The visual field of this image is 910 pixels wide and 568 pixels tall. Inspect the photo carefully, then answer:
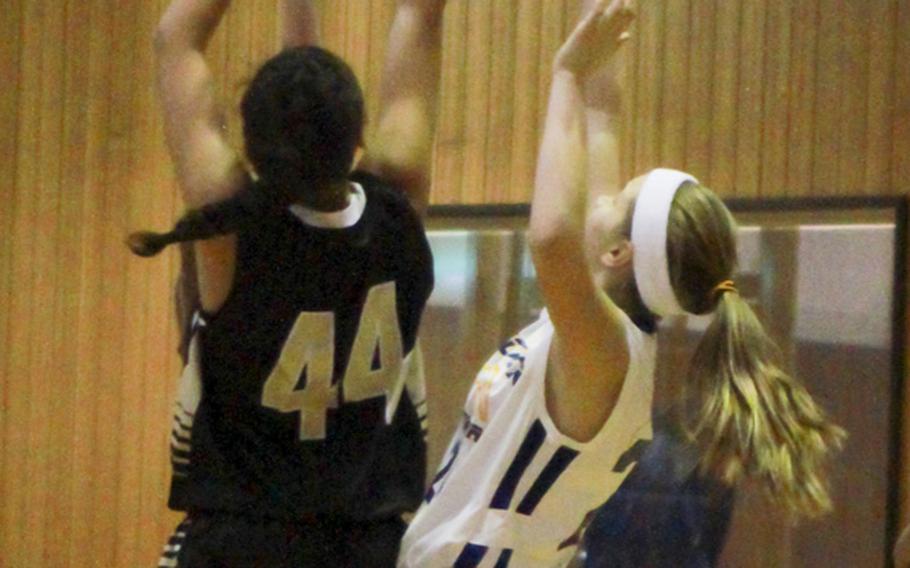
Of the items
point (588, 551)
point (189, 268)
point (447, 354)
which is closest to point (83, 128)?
point (447, 354)

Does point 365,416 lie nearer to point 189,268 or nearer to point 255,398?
point 255,398

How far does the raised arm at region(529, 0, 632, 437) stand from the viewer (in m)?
1.44

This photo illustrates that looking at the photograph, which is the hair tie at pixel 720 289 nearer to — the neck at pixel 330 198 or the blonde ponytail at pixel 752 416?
the blonde ponytail at pixel 752 416

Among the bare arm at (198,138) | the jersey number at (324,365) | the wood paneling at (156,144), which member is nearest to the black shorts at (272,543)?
the jersey number at (324,365)

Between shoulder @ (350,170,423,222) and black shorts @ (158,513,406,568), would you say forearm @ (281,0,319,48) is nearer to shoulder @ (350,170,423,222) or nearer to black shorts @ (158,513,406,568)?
shoulder @ (350,170,423,222)

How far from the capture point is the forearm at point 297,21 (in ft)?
5.33

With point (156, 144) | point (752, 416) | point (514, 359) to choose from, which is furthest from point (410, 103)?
point (156, 144)

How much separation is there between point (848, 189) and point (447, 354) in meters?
0.92

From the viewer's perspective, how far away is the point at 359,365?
1.40 m

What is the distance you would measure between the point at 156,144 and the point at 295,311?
7.55 feet

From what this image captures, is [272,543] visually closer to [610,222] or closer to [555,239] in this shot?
[555,239]

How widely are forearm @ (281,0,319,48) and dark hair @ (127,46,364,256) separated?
327 mm

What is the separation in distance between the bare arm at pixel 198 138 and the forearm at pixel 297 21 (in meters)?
0.26

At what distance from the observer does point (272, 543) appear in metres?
1.38
